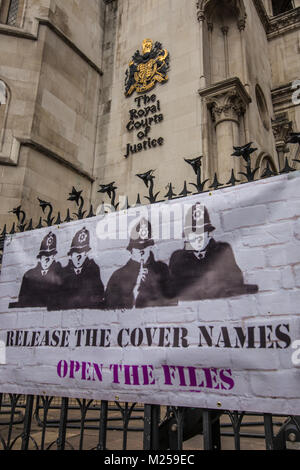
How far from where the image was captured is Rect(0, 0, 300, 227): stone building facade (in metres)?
10.1

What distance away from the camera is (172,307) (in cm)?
295

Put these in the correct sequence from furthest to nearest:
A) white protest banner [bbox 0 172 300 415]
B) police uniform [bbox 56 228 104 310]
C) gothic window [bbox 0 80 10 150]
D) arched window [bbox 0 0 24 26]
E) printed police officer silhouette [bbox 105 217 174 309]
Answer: arched window [bbox 0 0 24 26]
gothic window [bbox 0 80 10 150]
police uniform [bbox 56 228 104 310]
printed police officer silhouette [bbox 105 217 174 309]
white protest banner [bbox 0 172 300 415]

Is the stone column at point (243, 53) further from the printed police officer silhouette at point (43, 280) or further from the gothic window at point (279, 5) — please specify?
the gothic window at point (279, 5)

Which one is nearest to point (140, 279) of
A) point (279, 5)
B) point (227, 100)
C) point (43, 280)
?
point (43, 280)

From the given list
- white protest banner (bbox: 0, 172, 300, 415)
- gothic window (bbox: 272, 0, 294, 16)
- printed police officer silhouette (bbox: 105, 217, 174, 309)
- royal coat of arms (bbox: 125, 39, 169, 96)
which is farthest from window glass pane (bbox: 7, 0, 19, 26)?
gothic window (bbox: 272, 0, 294, 16)

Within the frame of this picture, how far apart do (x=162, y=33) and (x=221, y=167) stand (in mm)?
6321

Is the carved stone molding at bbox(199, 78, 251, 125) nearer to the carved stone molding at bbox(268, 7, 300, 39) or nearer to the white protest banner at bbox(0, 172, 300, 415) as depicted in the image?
the white protest banner at bbox(0, 172, 300, 415)

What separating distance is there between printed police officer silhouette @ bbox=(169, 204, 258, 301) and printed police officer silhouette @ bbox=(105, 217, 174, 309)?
120 mm

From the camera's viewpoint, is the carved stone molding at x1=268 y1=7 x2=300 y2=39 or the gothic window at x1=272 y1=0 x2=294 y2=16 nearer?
the carved stone molding at x1=268 y1=7 x2=300 y2=39

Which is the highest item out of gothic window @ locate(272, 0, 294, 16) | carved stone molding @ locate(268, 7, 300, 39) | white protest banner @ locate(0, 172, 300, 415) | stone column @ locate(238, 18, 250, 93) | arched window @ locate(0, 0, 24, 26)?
gothic window @ locate(272, 0, 294, 16)

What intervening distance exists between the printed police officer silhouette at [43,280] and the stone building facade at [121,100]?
6.20 metres

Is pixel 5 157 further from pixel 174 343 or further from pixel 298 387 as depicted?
pixel 298 387

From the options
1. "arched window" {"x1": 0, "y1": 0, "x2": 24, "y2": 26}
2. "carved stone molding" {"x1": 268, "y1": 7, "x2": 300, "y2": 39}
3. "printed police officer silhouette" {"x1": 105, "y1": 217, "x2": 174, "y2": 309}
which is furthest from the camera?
"carved stone molding" {"x1": 268, "y1": 7, "x2": 300, "y2": 39}
